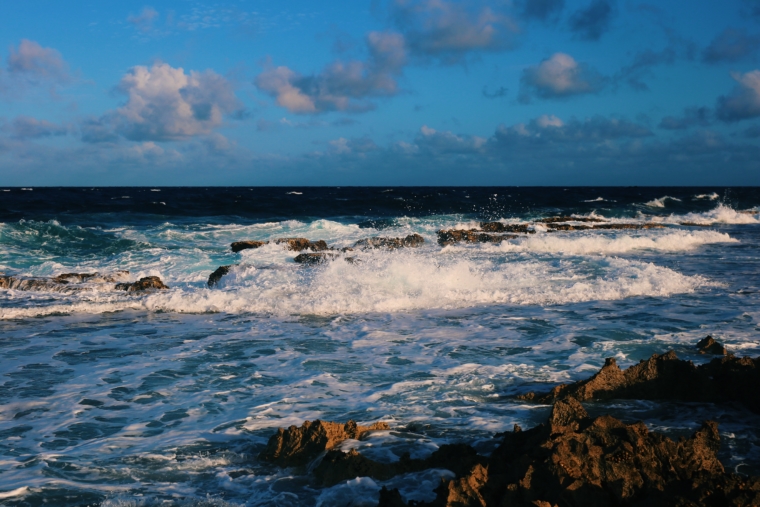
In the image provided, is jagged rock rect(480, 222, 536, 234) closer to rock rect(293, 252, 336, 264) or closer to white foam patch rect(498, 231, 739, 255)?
white foam patch rect(498, 231, 739, 255)

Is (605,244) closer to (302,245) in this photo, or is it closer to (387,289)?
(302,245)

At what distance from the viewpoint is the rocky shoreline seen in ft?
9.43

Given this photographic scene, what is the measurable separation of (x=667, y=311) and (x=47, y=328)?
8.84 meters

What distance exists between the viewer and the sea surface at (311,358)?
4004mm

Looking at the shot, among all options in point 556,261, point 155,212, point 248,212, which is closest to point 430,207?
point 248,212

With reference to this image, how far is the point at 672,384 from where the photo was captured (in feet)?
16.4

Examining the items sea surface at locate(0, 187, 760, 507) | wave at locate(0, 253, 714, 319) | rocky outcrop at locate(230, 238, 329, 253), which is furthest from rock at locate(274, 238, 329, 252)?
wave at locate(0, 253, 714, 319)

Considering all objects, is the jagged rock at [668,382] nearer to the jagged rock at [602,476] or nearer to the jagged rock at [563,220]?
the jagged rock at [602,476]

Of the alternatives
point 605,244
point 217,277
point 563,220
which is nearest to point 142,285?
point 217,277

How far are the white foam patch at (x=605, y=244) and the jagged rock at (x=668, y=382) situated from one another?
42.9 feet

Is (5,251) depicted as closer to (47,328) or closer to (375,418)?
(47,328)

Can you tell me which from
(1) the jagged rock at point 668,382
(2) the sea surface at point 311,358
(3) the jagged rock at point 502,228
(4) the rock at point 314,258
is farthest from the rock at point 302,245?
(1) the jagged rock at point 668,382

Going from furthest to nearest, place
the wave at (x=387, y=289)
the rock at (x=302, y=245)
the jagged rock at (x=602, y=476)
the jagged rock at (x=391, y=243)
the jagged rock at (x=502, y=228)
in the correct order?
the jagged rock at (x=502, y=228) < the jagged rock at (x=391, y=243) < the rock at (x=302, y=245) < the wave at (x=387, y=289) < the jagged rock at (x=602, y=476)

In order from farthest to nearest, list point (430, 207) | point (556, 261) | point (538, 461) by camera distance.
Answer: point (430, 207) → point (556, 261) → point (538, 461)
